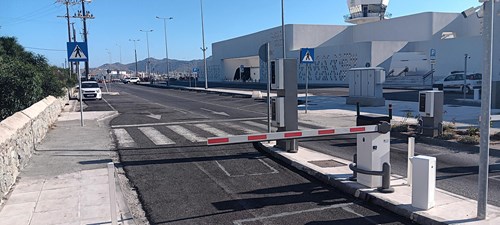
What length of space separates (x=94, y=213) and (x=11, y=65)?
1136cm

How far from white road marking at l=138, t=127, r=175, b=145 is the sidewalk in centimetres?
124

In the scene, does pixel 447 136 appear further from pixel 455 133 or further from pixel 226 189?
pixel 226 189

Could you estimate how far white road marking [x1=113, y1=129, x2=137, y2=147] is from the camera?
1142 cm

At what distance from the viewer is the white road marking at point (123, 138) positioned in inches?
450

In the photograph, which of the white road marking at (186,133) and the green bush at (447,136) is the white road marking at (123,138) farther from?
the green bush at (447,136)

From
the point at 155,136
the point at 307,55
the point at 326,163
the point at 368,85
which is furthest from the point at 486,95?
the point at 368,85

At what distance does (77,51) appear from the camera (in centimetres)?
1442

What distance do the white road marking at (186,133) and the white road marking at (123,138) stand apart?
→ 5.11ft

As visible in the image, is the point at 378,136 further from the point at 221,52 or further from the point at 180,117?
the point at 221,52

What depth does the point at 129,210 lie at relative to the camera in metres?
6.03

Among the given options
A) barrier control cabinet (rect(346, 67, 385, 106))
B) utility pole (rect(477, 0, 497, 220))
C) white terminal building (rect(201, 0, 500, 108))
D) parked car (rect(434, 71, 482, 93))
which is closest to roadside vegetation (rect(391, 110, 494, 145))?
Answer: utility pole (rect(477, 0, 497, 220))

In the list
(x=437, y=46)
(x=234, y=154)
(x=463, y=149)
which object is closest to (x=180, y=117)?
(x=234, y=154)

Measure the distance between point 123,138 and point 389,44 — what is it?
47713mm

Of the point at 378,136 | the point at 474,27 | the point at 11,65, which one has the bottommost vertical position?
the point at 378,136
